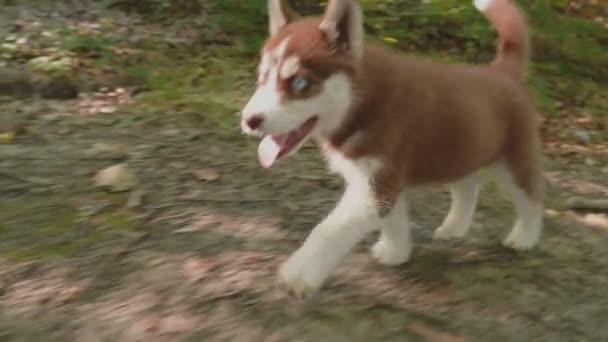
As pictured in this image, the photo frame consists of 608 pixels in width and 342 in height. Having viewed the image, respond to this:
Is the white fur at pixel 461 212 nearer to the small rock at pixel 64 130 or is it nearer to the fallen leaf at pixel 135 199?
the fallen leaf at pixel 135 199

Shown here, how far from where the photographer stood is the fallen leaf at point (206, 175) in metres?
4.19

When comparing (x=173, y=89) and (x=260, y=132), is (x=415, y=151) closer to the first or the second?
(x=260, y=132)

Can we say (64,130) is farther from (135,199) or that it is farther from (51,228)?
(51,228)

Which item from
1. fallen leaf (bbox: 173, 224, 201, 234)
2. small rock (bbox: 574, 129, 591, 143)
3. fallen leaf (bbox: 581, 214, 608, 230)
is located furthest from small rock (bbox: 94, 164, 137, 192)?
small rock (bbox: 574, 129, 591, 143)

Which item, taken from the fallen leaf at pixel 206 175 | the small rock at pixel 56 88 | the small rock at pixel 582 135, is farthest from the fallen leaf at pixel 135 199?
the small rock at pixel 582 135

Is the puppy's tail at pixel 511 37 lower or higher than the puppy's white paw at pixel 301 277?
higher

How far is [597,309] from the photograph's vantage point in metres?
3.45

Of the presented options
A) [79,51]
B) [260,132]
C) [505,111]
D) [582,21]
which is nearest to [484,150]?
[505,111]

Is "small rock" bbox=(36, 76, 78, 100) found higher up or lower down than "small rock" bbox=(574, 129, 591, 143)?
higher up

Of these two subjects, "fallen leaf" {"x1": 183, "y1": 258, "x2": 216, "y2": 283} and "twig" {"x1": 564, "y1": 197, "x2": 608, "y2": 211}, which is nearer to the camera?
"fallen leaf" {"x1": 183, "y1": 258, "x2": 216, "y2": 283}

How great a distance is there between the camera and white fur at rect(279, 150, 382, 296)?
9.82 ft

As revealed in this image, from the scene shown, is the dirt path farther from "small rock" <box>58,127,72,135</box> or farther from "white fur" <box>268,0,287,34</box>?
"white fur" <box>268,0,287,34</box>

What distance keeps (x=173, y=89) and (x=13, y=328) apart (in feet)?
11.0

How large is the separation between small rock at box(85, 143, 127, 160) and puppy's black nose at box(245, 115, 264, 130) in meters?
1.74
